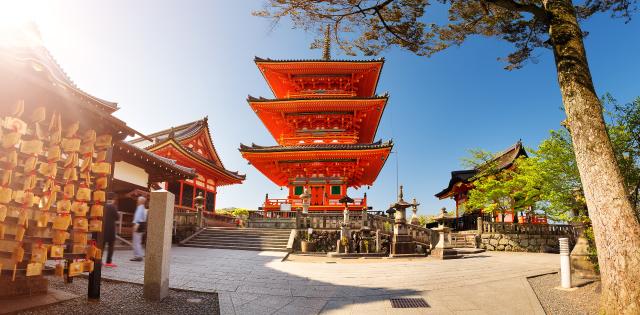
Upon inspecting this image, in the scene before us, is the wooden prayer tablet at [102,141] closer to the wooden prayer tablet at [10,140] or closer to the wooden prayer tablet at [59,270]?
the wooden prayer tablet at [10,140]

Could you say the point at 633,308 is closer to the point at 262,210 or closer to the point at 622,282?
the point at 622,282

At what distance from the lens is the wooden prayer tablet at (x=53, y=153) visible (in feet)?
14.2

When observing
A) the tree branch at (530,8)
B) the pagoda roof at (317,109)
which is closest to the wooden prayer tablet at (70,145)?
the tree branch at (530,8)

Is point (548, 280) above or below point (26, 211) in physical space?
below

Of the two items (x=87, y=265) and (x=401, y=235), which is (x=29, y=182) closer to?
(x=87, y=265)

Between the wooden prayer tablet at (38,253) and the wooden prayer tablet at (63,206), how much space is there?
505 millimetres

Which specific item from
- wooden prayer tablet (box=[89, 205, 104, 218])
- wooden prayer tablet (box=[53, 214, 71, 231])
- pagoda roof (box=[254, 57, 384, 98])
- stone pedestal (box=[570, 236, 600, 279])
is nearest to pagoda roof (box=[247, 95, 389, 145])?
pagoda roof (box=[254, 57, 384, 98])

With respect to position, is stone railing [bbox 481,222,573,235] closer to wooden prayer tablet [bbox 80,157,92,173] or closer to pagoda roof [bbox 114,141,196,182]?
pagoda roof [bbox 114,141,196,182]

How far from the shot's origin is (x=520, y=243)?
63.2ft

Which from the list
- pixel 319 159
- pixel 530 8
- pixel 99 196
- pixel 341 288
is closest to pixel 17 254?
pixel 99 196

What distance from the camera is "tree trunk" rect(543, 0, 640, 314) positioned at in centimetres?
429

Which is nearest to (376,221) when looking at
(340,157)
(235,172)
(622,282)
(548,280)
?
(340,157)

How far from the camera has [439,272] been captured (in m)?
8.98

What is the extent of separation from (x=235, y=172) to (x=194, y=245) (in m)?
13.0
